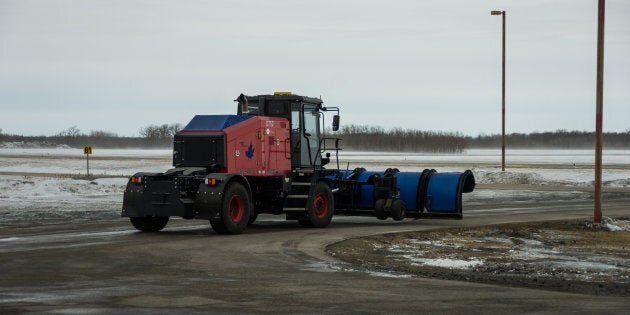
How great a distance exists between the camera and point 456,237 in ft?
68.8

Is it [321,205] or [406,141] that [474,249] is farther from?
[406,141]

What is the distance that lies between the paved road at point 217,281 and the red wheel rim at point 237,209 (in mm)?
494

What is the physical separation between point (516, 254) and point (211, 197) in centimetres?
649

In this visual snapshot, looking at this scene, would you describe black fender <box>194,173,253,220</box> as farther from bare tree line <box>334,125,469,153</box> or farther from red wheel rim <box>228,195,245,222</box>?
bare tree line <box>334,125,469,153</box>

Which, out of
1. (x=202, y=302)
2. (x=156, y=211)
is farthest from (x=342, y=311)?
(x=156, y=211)

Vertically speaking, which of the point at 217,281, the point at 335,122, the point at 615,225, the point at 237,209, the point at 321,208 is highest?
the point at 335,122

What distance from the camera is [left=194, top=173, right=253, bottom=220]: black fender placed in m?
20.0

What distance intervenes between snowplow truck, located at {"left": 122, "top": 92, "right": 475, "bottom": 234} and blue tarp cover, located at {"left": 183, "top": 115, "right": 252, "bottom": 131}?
0.02 m

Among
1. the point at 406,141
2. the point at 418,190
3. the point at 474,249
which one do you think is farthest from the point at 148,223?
→ the point at 406,141

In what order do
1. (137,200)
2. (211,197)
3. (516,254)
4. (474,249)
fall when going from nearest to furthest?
(516,254)
(474,249)
(211,197)
(137,200)

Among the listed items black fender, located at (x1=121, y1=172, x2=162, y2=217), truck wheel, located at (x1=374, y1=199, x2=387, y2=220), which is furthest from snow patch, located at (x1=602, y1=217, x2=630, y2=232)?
black fender, located at (x1=121, y1=172, x2=162, y2=217)

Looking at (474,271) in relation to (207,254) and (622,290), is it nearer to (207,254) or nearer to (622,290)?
(622,290)

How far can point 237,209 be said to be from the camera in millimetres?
21000

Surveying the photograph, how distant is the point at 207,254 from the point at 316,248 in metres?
2.28
